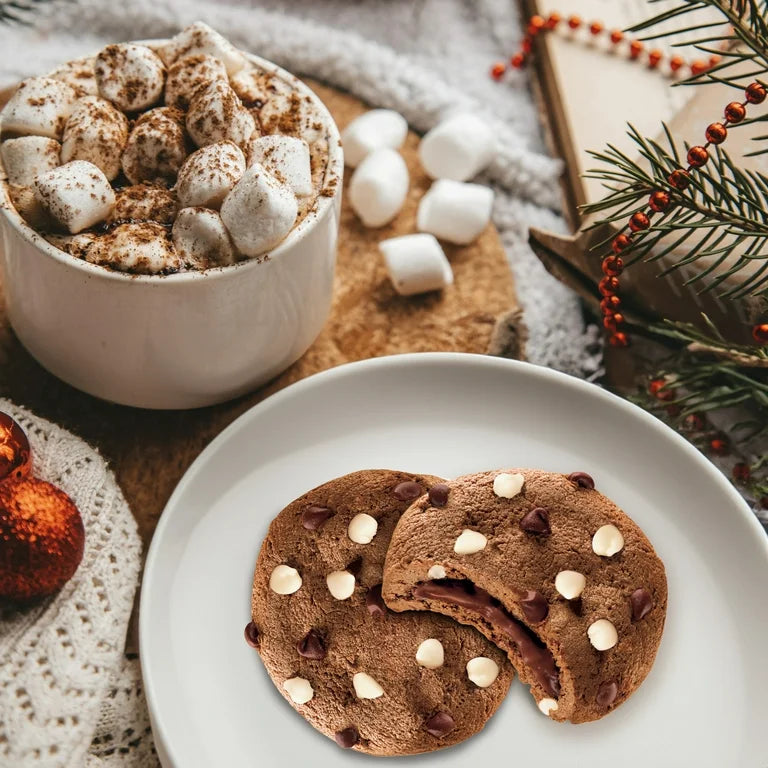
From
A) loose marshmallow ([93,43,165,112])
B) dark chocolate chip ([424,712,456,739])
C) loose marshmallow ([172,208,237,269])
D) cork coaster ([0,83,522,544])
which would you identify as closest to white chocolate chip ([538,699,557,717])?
dark chocolate chip ([424,712,456,739])

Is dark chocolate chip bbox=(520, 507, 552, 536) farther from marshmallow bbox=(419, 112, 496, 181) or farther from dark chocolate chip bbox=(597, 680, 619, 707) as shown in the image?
marshmallow bbox=(419, 112, 496, 181)

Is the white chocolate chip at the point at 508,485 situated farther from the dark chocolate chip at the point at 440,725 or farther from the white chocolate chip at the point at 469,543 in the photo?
the dark chocolate chip at the point at 440,725

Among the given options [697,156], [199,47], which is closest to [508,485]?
[697,156]

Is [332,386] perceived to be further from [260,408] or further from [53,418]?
[53,418]

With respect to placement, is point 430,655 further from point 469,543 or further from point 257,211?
point 257,211

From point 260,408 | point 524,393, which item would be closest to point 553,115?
point 524,393

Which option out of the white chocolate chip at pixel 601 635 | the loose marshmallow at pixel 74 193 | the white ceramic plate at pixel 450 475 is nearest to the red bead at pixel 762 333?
the white ceramic plate at pixel 450 475

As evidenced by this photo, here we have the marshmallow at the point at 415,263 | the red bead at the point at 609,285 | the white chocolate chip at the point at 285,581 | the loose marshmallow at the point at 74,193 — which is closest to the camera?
the loose marshmallow at the point at 74,193
